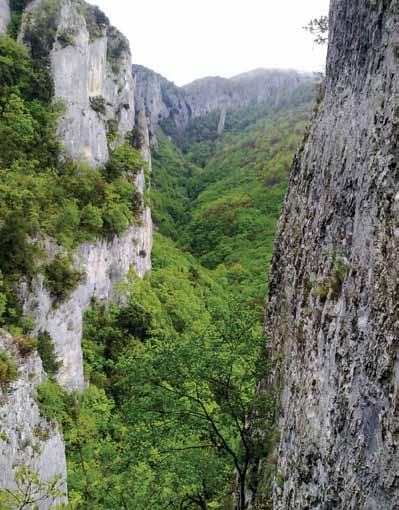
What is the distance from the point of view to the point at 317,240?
24.7 ft

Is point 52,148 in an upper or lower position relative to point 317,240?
upper

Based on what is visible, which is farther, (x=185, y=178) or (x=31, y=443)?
(x=185, y=178)

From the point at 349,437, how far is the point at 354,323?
1.20 meters

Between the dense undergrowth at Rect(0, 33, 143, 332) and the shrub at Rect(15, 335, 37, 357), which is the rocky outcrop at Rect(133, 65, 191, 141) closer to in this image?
the dense undergrowth at Rect(0, 33, 143, 332)

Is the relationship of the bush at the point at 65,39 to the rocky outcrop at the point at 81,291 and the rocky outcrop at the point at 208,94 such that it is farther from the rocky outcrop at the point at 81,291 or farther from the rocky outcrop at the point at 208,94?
the rocky outcrop at the point at 208,94

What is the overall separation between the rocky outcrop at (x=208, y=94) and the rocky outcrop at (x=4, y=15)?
256 feet

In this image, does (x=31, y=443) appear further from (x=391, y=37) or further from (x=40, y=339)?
(x=391, y=37)

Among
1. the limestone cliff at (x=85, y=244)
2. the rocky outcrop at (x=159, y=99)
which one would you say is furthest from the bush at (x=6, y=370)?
the rocky outcrop at (x=159, y=99)

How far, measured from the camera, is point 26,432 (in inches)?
536

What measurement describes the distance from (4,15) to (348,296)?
2987cm

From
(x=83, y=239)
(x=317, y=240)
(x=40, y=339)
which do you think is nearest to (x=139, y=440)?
(x=317, y=240)

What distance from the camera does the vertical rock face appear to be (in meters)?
4.06

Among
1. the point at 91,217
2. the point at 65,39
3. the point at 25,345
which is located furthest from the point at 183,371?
the point at 65,39

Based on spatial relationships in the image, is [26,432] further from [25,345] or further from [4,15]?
[4,15]
